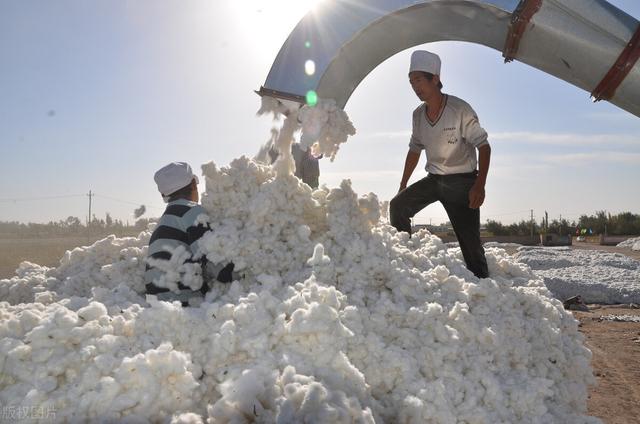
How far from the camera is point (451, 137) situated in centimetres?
275

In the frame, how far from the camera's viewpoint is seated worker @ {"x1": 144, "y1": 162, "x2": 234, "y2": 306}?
6.66ft

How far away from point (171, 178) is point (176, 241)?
397 millimetres

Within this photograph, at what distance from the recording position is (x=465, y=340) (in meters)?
1.88

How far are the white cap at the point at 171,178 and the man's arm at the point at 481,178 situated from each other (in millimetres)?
1633

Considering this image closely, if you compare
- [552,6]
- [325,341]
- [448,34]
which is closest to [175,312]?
[325,341]

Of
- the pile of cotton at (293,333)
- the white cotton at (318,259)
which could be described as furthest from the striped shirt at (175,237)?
the white cotton at (318,259)

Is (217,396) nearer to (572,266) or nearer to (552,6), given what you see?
(552,6)

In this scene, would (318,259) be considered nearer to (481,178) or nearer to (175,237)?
(175,237)

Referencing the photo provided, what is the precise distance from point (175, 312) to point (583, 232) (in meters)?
28.9

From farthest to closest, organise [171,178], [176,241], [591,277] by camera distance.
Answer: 1. [591,277]
2. [171,178]
3. [176,241]

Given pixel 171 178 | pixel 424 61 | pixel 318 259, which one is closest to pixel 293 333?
pixel 318 259

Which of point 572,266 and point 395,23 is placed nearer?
point 395,23

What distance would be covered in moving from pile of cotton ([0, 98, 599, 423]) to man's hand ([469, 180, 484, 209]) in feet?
0.99

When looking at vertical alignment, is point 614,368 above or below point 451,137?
below
